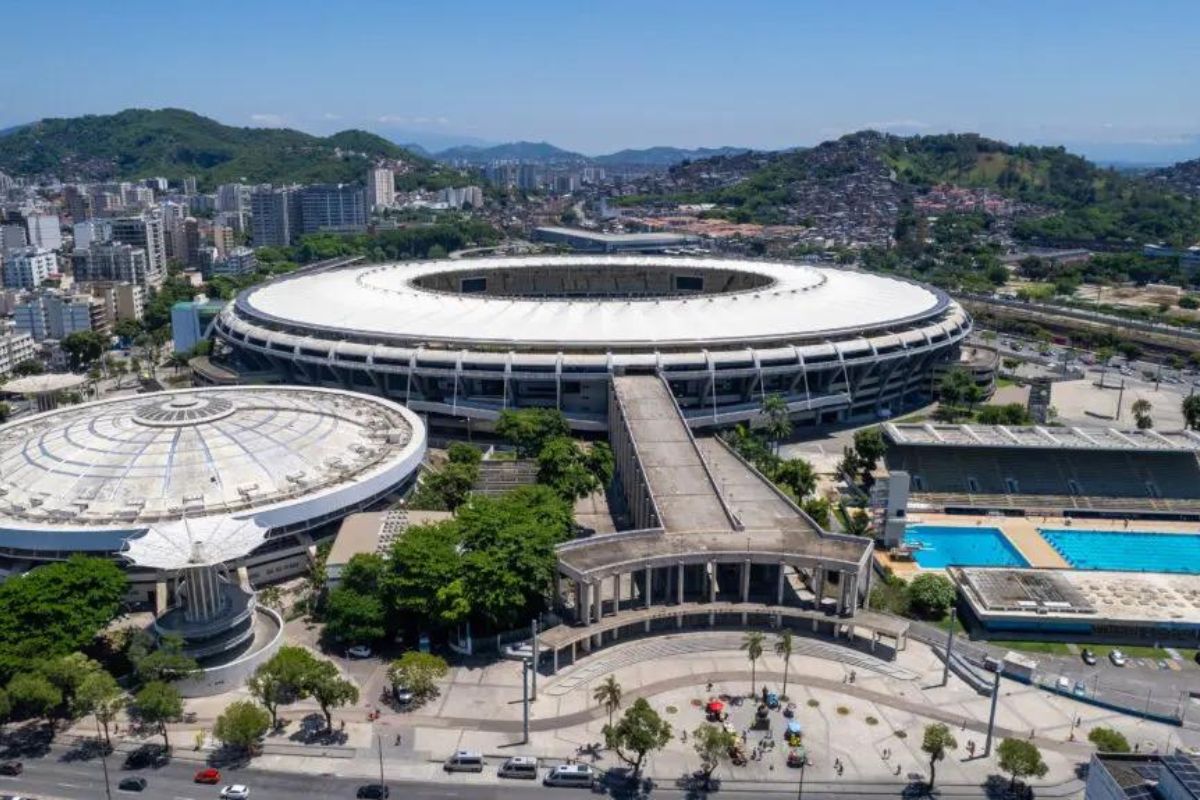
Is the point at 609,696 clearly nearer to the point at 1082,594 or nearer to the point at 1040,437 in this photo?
the point at 1082,594

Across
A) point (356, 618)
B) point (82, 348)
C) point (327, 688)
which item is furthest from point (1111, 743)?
point (82, 348)

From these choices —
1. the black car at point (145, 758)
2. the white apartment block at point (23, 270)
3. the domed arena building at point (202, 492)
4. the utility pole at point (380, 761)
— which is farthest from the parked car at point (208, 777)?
the white apartment block at point (23, 270)

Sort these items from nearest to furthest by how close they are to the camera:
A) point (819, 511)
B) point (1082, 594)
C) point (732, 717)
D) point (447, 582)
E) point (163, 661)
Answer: point (163, 661)
point (732, 717)
point (447, 582)
point (1082, 594)
point (819, 511)

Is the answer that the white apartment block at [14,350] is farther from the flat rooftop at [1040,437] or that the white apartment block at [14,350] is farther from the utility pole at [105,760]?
the flat rooftop at [1040,437]

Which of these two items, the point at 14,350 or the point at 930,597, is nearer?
the point at 930,597

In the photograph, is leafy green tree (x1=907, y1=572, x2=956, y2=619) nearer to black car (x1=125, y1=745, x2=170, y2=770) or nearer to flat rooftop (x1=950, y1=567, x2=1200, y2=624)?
flat rooftop (x1=950, y1=567, x2=1200, y2=624)

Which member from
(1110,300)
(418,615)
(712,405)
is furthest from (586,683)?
(1110,300)
